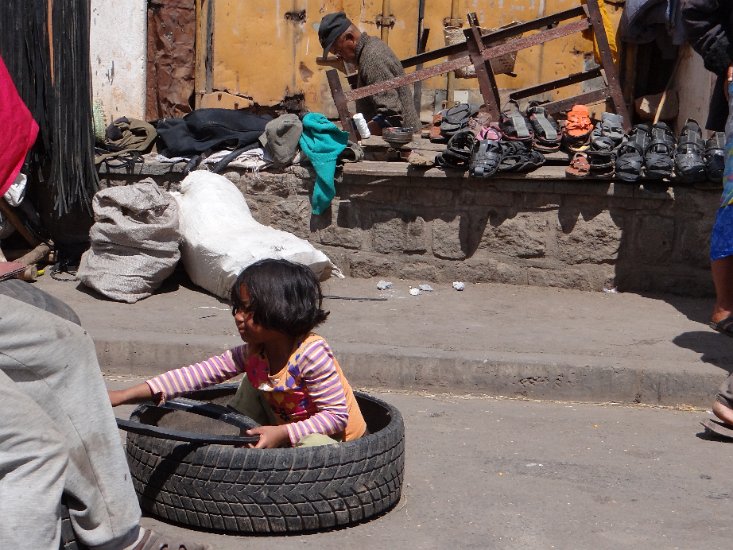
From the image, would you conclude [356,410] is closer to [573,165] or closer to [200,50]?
[573,165]

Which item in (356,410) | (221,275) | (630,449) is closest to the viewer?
(356,410)

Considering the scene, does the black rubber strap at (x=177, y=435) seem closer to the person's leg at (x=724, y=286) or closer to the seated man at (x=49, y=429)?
the seated man at (x=49, y=429)

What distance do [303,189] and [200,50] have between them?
3.07 m

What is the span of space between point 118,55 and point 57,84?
1905mm

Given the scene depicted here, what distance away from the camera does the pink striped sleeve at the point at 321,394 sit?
12.3ft

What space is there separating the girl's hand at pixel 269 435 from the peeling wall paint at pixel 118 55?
6329 millimetres

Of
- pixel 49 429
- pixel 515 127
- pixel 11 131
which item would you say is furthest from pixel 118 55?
pixel 49 429

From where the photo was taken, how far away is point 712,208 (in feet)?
23.4

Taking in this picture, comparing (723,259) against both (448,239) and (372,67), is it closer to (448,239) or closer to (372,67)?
(448,239)

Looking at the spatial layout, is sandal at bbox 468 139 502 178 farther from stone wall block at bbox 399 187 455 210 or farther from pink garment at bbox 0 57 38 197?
pink garment at bbox 0 57 38 197

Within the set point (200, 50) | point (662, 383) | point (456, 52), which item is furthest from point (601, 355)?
point (200, 50)

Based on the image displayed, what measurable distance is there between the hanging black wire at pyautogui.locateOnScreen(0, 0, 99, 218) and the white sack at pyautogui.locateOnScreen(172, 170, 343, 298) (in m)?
0.79

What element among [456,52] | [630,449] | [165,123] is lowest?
[630,449]

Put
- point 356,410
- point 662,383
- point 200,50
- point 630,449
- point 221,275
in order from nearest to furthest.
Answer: point 356,410 → point 630,449 → point 662,383 → point 221,275 → point 200,50
